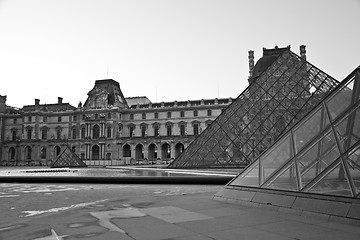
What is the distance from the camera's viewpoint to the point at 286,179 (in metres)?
5.45

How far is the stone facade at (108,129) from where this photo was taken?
58906 millimetres

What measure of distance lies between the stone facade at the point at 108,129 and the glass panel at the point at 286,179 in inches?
2037

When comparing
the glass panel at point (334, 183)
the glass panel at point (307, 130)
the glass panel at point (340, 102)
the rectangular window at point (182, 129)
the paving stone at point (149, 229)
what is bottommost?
the paving stone at point (149, 229)

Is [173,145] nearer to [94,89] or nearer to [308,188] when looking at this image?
[94,89]

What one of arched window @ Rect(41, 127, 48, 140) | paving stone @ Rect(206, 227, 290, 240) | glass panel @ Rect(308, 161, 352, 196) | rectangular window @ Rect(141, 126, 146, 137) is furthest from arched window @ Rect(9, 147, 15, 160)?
paving stone @ Rect(206, 227, 290, 240)

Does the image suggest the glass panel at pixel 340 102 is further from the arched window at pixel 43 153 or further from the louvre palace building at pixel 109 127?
the arched window at pixel 43 153

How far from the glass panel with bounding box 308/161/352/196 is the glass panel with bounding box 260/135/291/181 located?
2.53 ft

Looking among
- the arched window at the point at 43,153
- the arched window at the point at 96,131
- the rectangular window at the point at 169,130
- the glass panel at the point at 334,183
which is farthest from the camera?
the arched window at the point at 43,153

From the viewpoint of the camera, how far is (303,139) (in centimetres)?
558

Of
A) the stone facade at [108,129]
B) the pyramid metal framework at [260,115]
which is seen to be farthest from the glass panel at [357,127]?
the stone facade at [108,129]

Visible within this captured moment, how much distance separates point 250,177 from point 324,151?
155 centimetres

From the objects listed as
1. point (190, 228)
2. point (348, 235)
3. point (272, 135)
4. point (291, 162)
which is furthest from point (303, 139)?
point (272, 135)

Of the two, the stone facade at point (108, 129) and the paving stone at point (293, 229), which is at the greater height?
the stone facade at point (108, 129)

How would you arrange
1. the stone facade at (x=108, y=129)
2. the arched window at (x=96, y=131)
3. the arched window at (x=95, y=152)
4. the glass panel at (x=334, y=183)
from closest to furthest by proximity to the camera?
the glass panel at (x=334, y=183)
the stone facade at (x=108, y=129)
the arched window at (x=95, y=152)
the arched window at (x=96, y=131)
